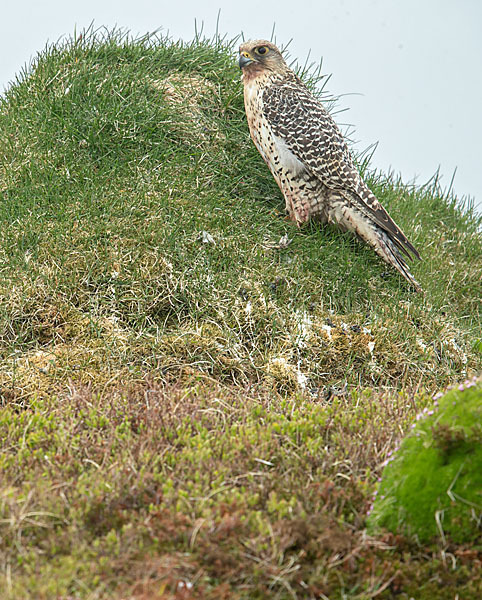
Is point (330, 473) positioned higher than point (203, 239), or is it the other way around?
point (203, 239)

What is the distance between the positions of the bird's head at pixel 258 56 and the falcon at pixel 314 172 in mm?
20

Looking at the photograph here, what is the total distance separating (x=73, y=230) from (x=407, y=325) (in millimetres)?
3148

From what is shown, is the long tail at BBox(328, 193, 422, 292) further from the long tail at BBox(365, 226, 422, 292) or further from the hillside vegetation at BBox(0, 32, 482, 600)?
the hillside vegetation at BBox(0, 32, 482, 600)

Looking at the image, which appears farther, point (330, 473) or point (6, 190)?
point (6, 190)

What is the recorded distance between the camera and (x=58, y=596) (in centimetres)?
258

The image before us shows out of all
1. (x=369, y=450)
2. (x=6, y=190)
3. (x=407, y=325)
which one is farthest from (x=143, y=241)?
(x=369, y=450)

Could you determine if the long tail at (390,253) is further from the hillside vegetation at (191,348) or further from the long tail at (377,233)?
the hillside vegetation at (191,348)

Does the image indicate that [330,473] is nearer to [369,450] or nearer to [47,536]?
[369,450]

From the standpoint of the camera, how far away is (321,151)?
6559 millimetres

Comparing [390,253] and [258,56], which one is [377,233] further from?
[258,56]

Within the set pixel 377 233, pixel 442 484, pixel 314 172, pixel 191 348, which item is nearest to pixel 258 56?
pixel 314 172

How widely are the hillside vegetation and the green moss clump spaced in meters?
0.10

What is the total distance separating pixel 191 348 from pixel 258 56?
3.44 meters

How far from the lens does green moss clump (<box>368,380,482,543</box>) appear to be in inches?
116
